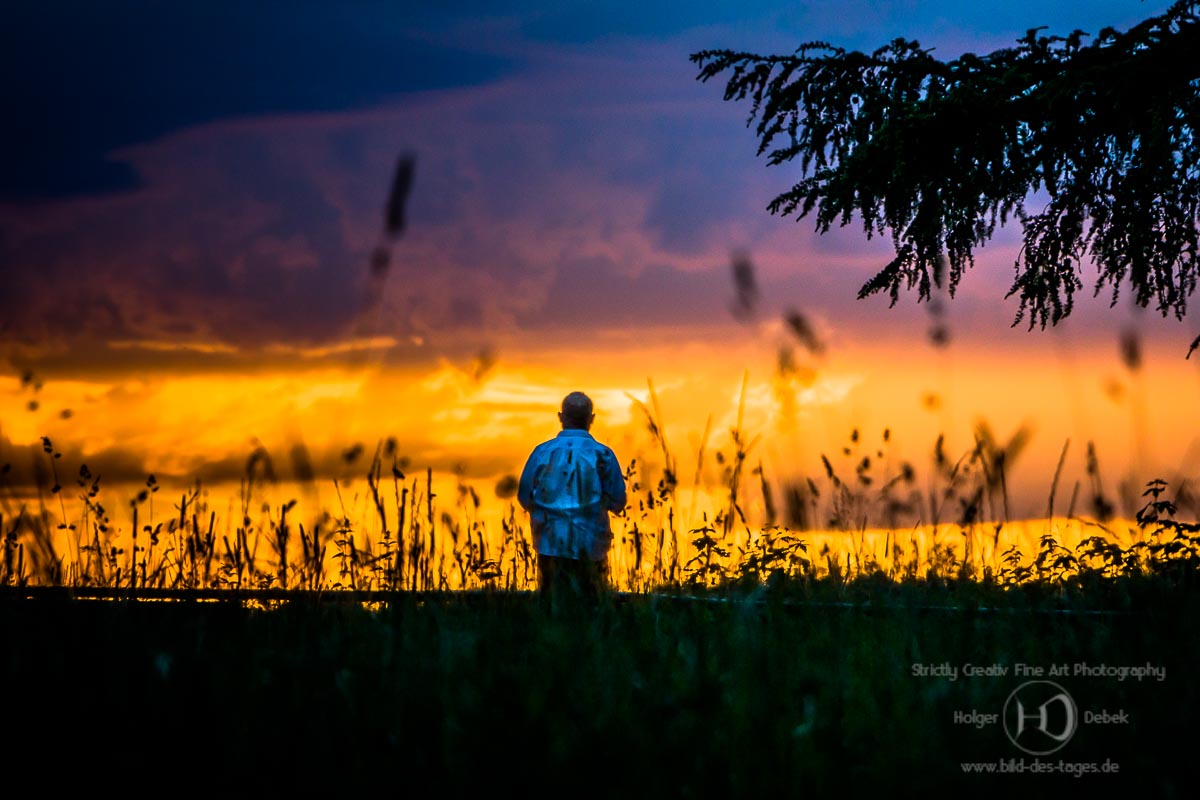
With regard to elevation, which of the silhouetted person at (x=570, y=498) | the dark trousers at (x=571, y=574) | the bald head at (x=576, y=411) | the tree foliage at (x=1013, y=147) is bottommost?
the dark trousers at (x=571, y=574)

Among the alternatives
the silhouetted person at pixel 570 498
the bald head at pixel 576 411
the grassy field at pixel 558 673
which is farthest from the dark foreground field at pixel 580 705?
the bald head at pixel 576 411

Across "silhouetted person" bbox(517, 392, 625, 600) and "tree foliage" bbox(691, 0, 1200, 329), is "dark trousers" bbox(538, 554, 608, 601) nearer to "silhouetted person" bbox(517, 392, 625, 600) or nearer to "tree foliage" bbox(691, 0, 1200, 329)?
"silhouetted person" bbox(517, 392, 625, 600)

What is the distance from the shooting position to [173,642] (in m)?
4.66

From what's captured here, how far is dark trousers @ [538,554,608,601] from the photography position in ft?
18.6

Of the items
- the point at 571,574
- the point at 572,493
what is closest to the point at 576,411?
the point at 572,493

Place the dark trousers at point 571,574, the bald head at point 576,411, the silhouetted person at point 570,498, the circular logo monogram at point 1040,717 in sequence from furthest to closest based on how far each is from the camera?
the bald head at point 576,411
the silhouetted person at point 570,498
the dark trousers at point 571,574
the circular logo monogram at point 1040,717

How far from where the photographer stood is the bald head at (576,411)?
722 cm

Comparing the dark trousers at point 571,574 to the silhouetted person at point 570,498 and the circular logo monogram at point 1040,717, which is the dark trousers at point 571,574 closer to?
the silhouetted person at point 570,498

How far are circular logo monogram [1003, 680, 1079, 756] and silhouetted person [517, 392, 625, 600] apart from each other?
122 inches

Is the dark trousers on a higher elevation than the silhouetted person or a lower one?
lower

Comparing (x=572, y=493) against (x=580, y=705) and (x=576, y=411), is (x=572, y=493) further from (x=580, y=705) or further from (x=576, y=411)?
(x=580, y=705)

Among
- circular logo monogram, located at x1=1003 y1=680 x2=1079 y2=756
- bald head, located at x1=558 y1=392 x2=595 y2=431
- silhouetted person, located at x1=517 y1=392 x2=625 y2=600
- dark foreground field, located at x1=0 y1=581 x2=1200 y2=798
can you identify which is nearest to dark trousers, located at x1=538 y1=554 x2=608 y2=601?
silhouetted person, located at x1=517 y1=392 x2=625 y2=600

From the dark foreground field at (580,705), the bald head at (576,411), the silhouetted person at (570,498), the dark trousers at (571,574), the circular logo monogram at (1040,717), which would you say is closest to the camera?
the dark foreground field at (580,705)

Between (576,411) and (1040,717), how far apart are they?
13.1 feet
